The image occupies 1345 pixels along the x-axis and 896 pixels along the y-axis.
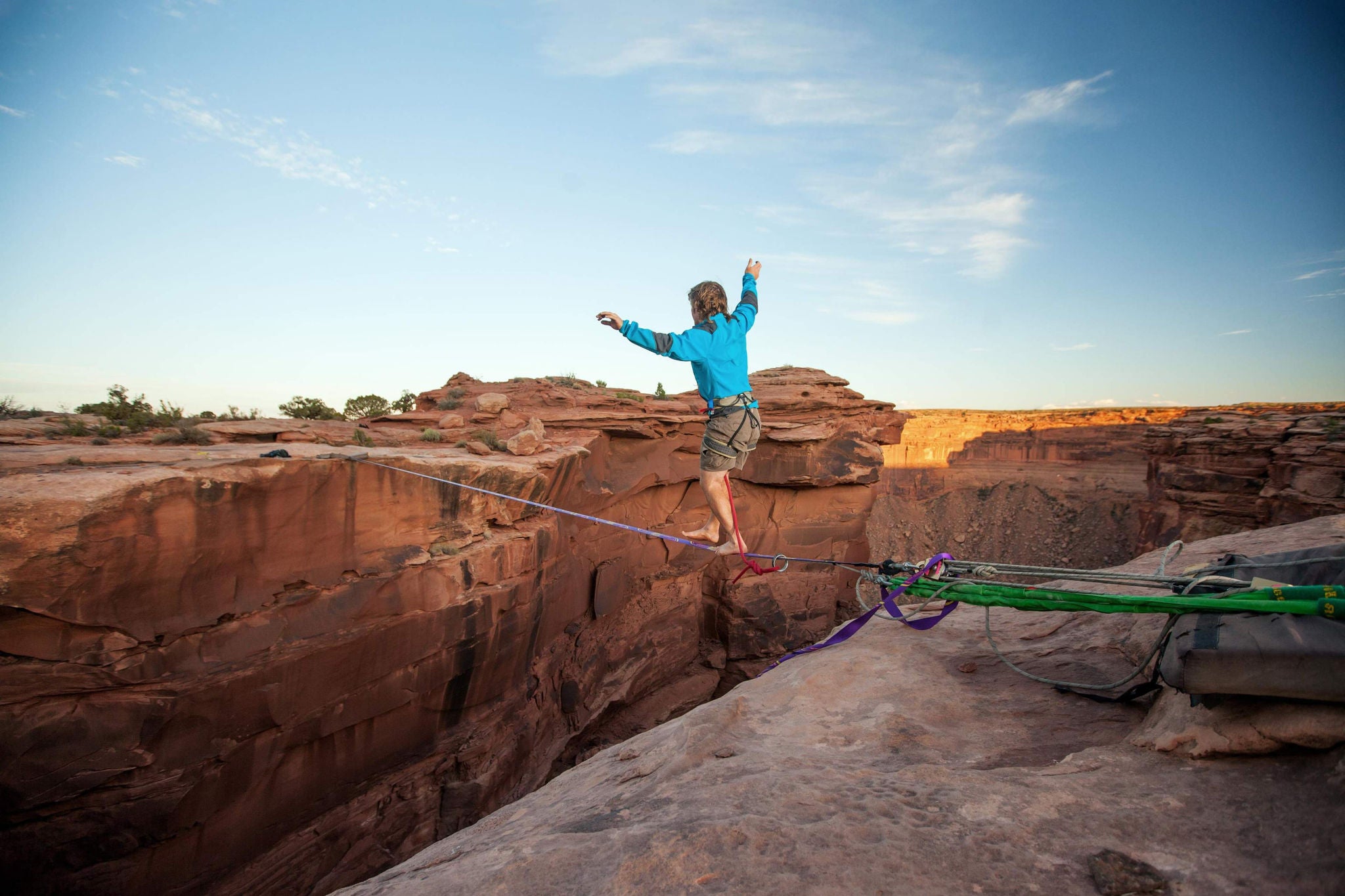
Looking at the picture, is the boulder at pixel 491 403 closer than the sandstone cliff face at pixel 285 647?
No

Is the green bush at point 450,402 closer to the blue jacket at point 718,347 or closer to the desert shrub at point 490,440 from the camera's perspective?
the desert shrub at point 490,440

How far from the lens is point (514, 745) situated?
27.0ft

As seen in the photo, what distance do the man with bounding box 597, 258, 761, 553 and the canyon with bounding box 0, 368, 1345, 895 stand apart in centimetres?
286

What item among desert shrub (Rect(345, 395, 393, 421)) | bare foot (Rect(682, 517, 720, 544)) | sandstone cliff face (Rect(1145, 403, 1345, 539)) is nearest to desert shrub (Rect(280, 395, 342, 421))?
desert shrub (Rect(345, 395, 393, 421))

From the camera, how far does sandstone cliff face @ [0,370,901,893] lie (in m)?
4.23

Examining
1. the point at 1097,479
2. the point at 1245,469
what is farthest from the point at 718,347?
the point at 1097,479

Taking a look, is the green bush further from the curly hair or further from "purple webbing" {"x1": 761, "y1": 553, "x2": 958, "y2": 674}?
"purple webbing" {"x1": 761, "y1": 553, "x2": 958, "y2": 674}

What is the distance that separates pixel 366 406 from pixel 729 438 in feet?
26.1

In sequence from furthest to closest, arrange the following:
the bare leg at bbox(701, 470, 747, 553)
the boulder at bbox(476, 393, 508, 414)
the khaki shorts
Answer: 1. the boulder at bbox(476, 393, 508, 414)
2. the bare leg at bbox(701, 470, 747, 553)
3. the khaki shorts

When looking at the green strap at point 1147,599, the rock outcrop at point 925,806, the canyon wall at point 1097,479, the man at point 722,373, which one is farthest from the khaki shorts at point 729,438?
the canyon wall at point 1097,479

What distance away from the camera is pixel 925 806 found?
234cm

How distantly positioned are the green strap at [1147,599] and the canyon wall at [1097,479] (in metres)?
19.5

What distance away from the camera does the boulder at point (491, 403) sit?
9.30m

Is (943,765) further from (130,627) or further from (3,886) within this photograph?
(3,886)
